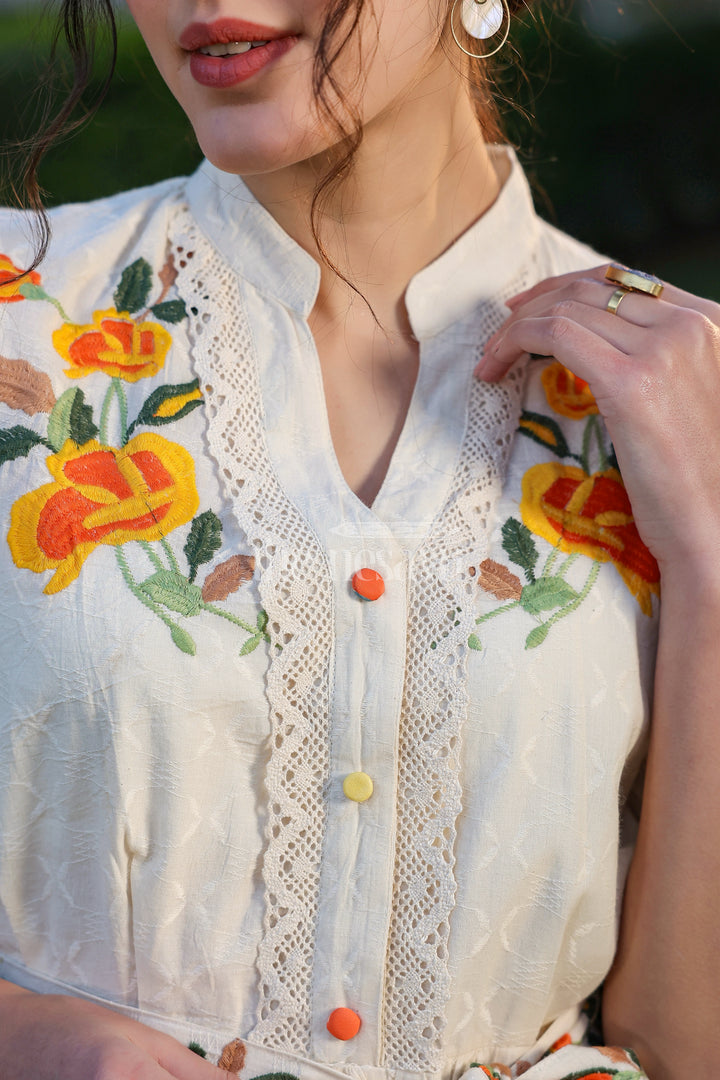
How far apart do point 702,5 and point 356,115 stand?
8.98 feet

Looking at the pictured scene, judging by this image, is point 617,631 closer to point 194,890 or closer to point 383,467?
point 383,467

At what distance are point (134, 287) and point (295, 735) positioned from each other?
576 millimetres

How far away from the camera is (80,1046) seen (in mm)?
1011

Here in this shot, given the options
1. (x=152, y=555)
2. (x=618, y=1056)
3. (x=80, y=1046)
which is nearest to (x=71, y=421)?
(x=152, y=555)

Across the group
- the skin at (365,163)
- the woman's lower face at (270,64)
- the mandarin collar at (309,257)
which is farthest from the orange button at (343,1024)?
the woman's lower face at (270,64)

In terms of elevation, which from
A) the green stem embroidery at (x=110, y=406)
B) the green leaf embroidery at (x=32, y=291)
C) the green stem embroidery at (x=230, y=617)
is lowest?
the green stem embroidery at (x=230, y=617)

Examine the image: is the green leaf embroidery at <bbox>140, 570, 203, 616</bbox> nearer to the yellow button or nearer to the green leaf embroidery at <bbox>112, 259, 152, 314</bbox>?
the yellow button

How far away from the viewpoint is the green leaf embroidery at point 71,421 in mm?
1135

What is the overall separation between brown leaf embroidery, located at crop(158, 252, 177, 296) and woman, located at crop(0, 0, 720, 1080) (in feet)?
0.26

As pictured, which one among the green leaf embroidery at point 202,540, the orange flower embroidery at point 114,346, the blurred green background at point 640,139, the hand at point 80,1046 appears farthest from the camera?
the blurred green background at point 640,139

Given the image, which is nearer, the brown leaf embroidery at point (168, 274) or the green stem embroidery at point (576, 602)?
the green stem embroidery at point (576, 602)

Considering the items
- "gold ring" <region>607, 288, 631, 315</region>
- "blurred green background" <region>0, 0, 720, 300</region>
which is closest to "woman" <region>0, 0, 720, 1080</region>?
"gold ring" <region>607, 288, 631, 315</region>

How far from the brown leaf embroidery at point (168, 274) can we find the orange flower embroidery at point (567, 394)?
0.47 m

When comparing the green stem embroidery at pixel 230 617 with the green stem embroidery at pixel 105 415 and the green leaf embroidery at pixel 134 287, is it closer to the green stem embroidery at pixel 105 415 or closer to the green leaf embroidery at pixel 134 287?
the green stem embroidery at pixel 105 415
